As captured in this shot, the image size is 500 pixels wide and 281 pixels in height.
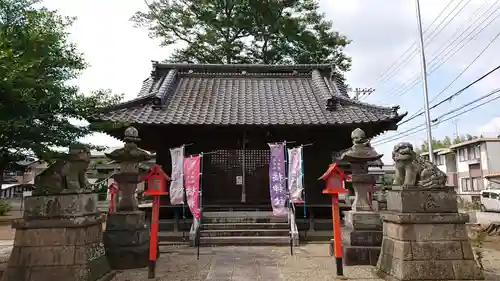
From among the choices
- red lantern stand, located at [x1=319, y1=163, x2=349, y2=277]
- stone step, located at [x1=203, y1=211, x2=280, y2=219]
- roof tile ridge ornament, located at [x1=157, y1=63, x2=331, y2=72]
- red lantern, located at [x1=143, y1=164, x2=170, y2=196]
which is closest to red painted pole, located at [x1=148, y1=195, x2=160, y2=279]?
red lantern, located at [x1=143, y1=164, x2=170, y2=196]

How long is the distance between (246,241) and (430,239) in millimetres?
5983

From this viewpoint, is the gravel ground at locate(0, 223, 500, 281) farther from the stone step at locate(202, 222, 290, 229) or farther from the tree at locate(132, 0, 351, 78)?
the tree at locate(132, 0, 351, 78)

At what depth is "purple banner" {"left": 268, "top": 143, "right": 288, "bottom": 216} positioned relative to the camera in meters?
9.51

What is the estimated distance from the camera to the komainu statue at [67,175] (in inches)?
230

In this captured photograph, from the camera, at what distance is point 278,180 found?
9.74m

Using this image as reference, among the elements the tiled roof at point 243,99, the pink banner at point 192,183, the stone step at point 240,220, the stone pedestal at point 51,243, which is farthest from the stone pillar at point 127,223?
the stone step at point 240,220

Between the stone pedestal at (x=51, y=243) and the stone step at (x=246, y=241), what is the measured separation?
4.96 meters

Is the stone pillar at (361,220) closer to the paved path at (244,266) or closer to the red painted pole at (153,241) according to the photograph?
the paved path at (244,266)

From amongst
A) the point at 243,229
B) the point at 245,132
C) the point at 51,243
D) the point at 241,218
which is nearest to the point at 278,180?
the point at 243,229

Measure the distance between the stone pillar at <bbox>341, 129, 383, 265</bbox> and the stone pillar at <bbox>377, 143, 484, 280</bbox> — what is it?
54.2 inches

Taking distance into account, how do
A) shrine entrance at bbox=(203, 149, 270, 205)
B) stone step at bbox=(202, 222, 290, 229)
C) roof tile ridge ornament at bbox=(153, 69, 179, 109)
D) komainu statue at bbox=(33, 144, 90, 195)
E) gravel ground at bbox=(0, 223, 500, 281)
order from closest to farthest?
komainu statue at bbox=(33, 144, 90, 195) < gravel ground at bbox=(0, 223, 500, 281) < stone step at bbox=(202, 222, 290, 229) < shrine entrance at bbox=(203, 149, 270, 205) < roof tile ridge ornament at bbox=(153, 69, 179, 109)

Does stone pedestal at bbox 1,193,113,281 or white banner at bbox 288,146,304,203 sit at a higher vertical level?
white banner at bbox 288,146,304,203

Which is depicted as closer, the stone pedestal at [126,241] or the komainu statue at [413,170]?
the komainu statue at [413,170]

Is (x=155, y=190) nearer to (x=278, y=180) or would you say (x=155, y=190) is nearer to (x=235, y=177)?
(x=278, y=180)
